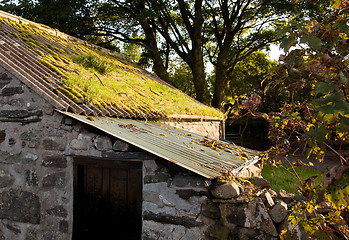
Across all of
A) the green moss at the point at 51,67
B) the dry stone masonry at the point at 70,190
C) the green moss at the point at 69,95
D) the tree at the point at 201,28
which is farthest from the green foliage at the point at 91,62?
the tree at the point at 201,28

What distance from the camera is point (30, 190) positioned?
410 centimetres

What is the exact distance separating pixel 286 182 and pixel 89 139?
760cm

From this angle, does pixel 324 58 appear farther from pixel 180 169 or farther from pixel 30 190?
pixel 30 190

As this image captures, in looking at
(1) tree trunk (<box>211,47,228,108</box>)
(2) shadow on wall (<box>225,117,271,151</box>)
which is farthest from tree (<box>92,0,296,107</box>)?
(2) shadow on wall (<box>225,117,271,151</box>)

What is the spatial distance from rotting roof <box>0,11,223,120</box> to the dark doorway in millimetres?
892

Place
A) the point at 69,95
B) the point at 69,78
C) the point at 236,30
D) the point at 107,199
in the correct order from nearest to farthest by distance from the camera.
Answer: the point at 107,199 → the point at 69,95 → the point at 69,78 → the point at 236,30

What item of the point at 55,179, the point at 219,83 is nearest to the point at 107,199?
the point at 55,179

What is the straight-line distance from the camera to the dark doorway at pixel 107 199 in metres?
3.96

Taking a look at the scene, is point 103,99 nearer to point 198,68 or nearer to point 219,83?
point 198,68

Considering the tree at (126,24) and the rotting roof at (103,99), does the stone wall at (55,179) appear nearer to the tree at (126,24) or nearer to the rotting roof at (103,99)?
the rotting roof at (103,99)

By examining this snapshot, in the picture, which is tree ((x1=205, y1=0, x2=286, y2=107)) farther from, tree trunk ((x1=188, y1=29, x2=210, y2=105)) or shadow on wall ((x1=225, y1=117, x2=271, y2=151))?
shadow on wall ((x1=225, y1=117, x2=271, y2=151))

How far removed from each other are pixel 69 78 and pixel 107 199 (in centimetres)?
225

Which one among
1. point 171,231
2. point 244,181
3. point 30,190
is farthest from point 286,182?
point 30,190

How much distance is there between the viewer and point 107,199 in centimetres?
421
